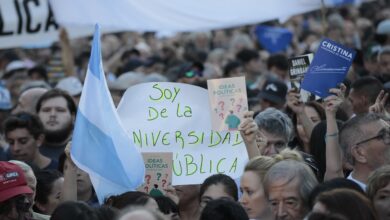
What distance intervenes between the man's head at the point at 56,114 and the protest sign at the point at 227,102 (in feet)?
8.22

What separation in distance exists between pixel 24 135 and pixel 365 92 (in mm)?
2806

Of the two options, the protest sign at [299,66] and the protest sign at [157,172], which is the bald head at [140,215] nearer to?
the protest sign at [157,172]

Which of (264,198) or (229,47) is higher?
(229,47)

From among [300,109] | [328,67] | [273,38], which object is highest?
[273,38]

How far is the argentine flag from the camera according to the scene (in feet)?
24.4

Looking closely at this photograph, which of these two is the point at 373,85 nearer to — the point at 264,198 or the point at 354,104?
the point at 354,104

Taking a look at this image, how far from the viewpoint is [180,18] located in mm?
12164

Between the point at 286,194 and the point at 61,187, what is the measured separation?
1.98m

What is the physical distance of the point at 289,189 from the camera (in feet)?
21.2

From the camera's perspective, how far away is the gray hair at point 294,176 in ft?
21.3

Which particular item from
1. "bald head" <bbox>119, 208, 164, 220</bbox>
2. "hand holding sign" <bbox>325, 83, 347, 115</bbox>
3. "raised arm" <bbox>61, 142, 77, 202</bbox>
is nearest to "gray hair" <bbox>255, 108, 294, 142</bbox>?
"hand holding sign" <bbox>325, 83, 347, 115</bbox>

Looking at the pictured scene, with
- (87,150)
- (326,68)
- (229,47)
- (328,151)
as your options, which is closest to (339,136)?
(328,151)

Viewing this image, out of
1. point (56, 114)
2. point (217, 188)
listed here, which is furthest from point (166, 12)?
point (217, 188)

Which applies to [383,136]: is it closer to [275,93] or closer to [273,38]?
[275,93]
